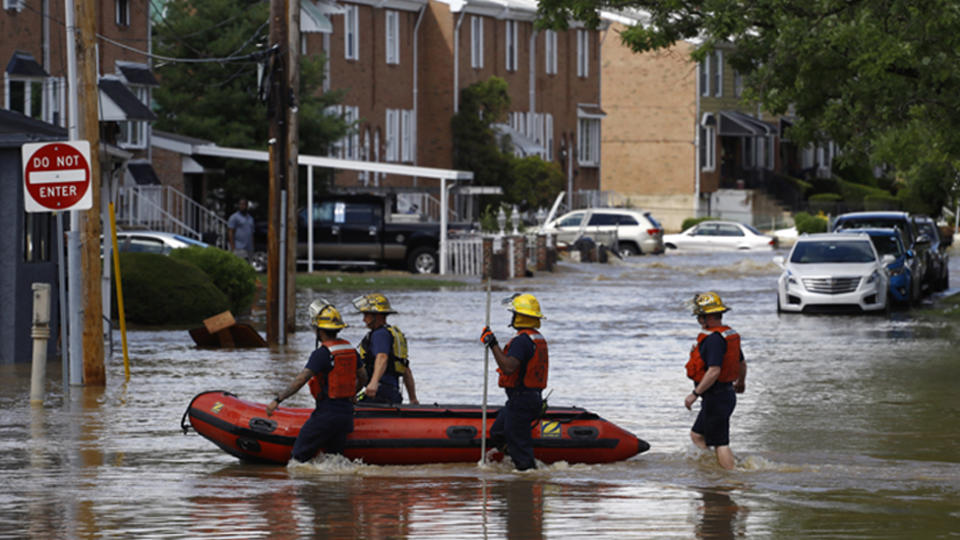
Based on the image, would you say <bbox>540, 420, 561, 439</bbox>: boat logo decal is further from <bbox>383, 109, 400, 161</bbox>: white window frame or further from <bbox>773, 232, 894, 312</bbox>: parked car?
<bbox>383, 109, 400, 161</bbox>: white window frame

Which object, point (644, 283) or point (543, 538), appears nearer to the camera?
point (543, 538)

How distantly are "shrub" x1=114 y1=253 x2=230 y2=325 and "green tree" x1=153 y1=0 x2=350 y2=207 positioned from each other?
17.9 metres

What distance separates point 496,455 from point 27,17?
89.6 feet

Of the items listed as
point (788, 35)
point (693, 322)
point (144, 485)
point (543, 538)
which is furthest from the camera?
point (693, 322)

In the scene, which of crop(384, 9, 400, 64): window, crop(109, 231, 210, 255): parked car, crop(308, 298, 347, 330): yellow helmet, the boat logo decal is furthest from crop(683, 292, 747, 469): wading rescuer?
crop(384, 9, 400, 64): window

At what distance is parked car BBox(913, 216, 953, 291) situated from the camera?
37.8 meters

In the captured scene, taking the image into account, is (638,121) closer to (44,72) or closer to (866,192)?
(866,192)

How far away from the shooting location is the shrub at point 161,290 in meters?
27.9

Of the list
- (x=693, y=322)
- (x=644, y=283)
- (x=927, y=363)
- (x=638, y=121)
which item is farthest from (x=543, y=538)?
(x=638, y=121)

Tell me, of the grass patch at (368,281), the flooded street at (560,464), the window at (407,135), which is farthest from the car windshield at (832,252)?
the window at (407,135)

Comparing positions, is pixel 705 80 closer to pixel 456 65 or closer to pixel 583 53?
pixel 583 53

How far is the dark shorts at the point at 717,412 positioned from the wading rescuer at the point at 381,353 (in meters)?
2.37

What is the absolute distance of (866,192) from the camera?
79.8 metres

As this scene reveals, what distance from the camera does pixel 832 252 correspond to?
105ft
